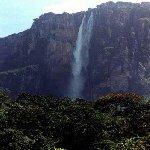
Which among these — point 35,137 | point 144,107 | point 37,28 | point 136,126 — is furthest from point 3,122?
point 37,28

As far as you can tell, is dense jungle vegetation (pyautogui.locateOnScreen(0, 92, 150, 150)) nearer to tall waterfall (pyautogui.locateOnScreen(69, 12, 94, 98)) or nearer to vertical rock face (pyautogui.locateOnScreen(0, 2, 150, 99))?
vertical rock face (pyautogui.locateOnScreen(0, 2, 150, 99))

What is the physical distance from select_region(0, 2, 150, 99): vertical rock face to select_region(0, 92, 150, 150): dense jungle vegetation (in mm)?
52034

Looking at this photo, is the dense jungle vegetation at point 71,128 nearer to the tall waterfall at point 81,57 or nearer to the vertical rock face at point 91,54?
the vertical rock face at point 91,54

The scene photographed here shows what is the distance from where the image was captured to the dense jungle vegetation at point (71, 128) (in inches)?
1676

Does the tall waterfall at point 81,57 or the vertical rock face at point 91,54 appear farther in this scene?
the tall waterfall at point 81,57

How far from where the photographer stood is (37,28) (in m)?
137

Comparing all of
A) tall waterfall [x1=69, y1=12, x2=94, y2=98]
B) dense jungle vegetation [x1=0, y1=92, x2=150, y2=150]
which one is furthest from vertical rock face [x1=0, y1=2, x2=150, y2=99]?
dense jungle vegetation [x1=0, y1=92, x2=150, y2=150]

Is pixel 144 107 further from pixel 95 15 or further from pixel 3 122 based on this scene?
pixel 95 15

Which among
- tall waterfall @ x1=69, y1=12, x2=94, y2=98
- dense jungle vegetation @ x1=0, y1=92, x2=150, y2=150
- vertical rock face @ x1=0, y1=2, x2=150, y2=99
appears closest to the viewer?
dense jungle vegetation @ x1=0, y1=92, x2=150, y2=150

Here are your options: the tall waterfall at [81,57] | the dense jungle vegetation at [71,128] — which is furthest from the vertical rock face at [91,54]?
the dense jungle vegetation at [71,128]

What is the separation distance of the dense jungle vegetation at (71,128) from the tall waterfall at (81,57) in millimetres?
63188

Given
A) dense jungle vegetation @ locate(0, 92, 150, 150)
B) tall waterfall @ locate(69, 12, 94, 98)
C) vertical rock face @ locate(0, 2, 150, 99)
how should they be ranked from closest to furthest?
dense jungle vegetation @ locate(0, 92, 150, 150) → vertical rock face @ locate(0, 2, 150, 99) → tall waterfall @ locate(69, 12, 94, 98)

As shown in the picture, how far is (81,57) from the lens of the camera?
12850 cm

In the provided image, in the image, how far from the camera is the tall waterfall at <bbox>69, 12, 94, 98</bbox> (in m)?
123
